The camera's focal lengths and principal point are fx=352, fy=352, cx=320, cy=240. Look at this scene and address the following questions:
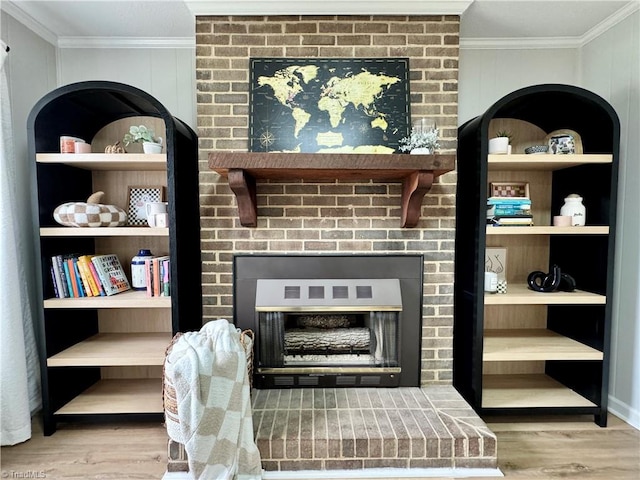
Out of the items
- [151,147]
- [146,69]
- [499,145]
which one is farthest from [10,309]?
[499,145]

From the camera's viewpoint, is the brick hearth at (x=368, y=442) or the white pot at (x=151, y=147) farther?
the white pot at (x=151, y=147)

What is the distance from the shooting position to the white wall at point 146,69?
7.52ft

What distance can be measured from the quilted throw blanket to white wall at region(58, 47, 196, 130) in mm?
1578

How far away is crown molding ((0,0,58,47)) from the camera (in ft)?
6.26

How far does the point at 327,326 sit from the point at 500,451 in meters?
1.07

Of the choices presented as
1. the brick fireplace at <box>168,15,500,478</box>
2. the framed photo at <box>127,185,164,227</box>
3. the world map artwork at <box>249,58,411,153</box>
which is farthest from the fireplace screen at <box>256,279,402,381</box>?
the framed photo at <box>127,185,164,227</box>

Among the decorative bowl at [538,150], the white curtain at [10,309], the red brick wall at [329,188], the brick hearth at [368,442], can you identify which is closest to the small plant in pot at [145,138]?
the red brick wall at [329,188]

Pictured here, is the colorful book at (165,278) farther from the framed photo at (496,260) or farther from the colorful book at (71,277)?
the framed photo at (496,260)

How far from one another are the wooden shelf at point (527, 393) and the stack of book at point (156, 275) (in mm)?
1925

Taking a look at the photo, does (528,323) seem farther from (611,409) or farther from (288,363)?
(288,363)

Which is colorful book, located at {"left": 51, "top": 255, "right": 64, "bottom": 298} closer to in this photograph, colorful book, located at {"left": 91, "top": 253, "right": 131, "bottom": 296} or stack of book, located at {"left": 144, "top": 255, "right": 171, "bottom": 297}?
colorful book, located at {"left": 91, "top": 253, "right": 131, "bottom": 296}

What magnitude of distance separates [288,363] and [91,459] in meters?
1.04

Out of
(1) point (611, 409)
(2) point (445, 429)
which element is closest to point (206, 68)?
(2) point (445, 429)

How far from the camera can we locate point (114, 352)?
77.1 inches
